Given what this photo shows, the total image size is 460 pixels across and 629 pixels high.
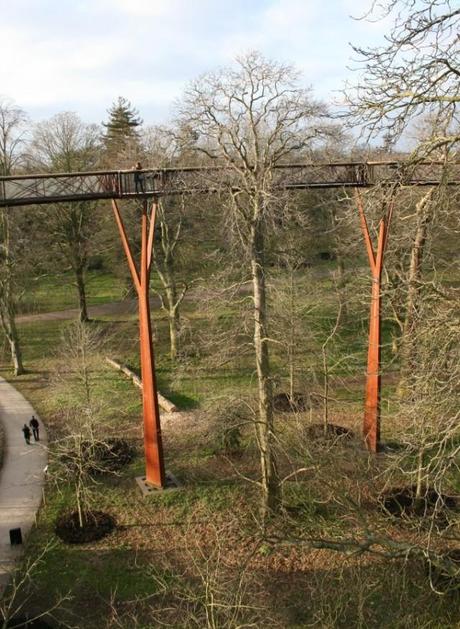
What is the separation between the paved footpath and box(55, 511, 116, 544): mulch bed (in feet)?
2.64

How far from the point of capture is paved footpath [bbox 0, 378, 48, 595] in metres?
11.7

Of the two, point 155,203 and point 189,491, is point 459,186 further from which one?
point 189,491

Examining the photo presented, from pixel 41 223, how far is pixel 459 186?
83.8ft

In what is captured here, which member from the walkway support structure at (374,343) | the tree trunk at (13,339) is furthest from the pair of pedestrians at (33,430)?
the walkway support structure at (374,343)

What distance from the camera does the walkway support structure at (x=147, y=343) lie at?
12430mm

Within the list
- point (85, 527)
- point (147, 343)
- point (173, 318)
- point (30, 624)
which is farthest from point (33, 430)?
point (173, 318)

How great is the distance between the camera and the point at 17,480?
1470cm

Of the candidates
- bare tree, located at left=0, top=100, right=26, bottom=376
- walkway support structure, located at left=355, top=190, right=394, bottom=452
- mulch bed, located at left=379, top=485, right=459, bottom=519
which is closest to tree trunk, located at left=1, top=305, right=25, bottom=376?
bare tree, located at left=0, top=100, right=26, bottom=376

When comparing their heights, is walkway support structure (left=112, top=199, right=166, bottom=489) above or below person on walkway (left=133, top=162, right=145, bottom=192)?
below

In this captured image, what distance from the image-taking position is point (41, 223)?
28984 millimetres

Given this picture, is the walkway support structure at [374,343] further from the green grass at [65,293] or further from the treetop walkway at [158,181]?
the green grass at [65,293]

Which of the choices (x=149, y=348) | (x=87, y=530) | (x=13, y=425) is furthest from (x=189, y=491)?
(x=13, y=425)

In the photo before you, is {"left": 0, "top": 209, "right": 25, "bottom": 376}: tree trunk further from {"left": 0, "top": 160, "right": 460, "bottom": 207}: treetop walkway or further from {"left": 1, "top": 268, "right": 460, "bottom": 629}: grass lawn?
{"left": 0, "top": 160, "right": 460, "bottom": 207}: treetop walkway

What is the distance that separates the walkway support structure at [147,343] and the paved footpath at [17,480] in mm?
2507
